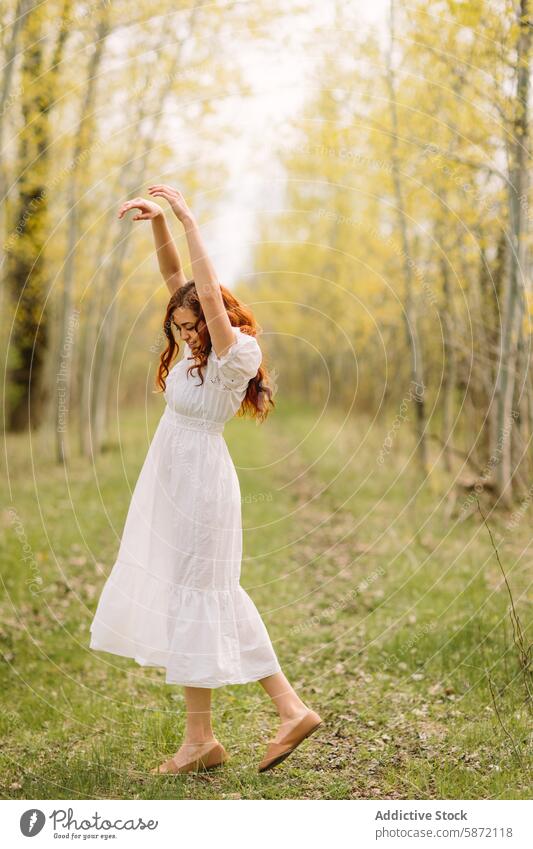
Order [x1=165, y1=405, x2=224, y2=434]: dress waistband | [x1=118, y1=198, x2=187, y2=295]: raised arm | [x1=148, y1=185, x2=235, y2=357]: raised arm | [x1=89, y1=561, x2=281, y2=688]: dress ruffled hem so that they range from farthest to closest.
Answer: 1. [x1=118, y1=198, x2=187, y2=295]: raised arm
2. [x1=165, y1=405, x2=224, y2=434]: dress waistband
3. [x1=89, y1=561, x2=281, y2=688]: dress ruffled hem
4. [x1=148, y1=185, x2=235, y2=357]: raised arm

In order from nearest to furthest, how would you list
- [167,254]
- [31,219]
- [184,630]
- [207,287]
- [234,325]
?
[207,287] → [184,630] → [234,325] → [167,254] → [31,219]

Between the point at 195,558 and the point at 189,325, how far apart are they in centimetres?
109

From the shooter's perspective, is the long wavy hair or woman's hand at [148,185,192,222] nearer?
woman's hand at [148,185,192,222]

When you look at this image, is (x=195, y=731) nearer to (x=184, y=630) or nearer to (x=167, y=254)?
(x=184, y=630)

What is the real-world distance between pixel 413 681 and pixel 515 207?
4665 mm

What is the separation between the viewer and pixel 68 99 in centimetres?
1418

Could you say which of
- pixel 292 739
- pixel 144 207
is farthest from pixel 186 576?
pixel 144 207

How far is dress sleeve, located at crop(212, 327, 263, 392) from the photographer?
4.12 meters

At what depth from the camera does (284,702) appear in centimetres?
427

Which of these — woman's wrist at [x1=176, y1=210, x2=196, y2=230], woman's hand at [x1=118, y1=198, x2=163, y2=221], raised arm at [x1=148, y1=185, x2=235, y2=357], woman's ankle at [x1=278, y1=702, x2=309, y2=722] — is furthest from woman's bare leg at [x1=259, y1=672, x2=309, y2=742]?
woman's hand at [x1=118, y1=198, x2=163, y2=221]

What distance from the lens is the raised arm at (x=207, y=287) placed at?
405 cm

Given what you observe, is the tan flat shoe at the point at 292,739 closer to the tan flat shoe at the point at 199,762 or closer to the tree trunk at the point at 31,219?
the tan flat shoe at the point at 199,762

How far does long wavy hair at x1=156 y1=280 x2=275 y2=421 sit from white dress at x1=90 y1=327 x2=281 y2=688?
70mm

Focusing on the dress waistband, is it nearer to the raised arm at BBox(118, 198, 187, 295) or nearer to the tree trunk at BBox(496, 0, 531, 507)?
the raised arm at BBox(118, 198, 187, 295)
